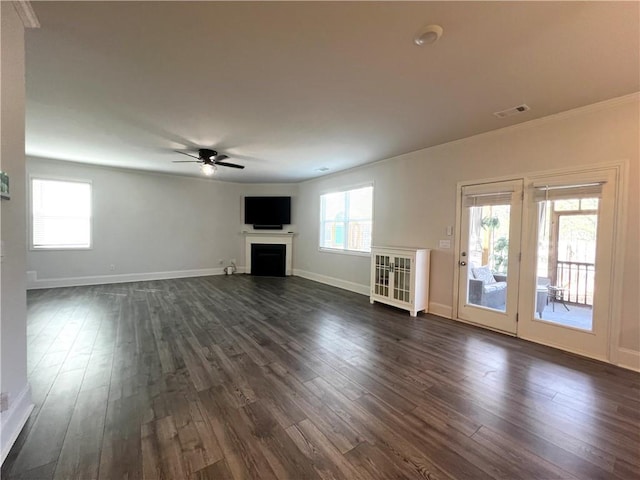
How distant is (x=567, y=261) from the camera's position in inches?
120

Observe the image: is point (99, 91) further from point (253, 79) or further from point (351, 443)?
point (351, 443)

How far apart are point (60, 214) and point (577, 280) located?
8.74 m

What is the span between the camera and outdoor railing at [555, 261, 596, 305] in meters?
2.90

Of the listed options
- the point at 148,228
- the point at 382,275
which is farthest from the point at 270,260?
the point at 382,275

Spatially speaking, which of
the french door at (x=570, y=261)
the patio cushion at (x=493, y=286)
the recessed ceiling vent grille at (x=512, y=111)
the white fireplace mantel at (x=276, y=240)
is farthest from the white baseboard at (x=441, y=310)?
the white fireplace mantel at (x=276, y=240)

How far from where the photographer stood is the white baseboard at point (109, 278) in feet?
17.7

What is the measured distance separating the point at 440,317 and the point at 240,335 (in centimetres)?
294

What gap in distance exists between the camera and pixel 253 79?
239cm

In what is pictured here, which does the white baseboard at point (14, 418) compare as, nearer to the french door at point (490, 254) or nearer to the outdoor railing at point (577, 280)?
the french door at point (490, 254)

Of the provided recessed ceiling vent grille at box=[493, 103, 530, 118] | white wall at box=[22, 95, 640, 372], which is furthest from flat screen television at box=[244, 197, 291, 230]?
recessed ceiling vent grille at box=[493, 103, 530, 118]

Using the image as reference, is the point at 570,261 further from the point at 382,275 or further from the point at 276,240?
the point at 276,240

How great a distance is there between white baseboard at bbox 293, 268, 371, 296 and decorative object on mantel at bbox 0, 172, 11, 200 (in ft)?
16.4

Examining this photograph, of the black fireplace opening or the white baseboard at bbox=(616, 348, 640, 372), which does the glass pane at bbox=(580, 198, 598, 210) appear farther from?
the black fireplace opening

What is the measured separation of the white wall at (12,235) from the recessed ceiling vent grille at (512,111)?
4.05 meters
